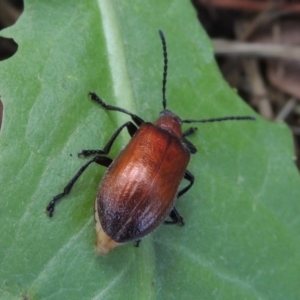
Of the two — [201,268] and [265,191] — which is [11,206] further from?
[265,191]

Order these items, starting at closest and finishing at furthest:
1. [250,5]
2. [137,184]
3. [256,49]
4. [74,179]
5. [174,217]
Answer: [137,184] → [74,179] → [174,217] → [256,49] → [250,5]

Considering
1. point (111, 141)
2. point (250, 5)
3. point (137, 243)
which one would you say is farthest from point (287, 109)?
point (137, 243)

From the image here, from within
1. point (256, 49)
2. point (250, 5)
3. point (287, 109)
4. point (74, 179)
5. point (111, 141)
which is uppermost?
point (111, 141)

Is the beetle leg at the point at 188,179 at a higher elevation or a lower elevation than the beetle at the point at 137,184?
lower

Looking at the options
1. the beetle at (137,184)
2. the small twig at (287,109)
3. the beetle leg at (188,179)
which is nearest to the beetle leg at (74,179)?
the beetle at (137,184)

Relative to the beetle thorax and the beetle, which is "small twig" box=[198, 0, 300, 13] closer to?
the beetle thorax

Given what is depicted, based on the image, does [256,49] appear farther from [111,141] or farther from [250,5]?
[111,141]

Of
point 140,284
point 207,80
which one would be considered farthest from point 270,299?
point 207,80

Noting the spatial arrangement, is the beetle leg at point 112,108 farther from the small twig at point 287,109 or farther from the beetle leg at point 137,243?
the small twig at point 287,109
